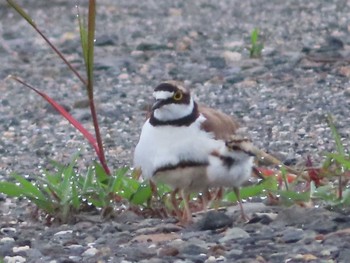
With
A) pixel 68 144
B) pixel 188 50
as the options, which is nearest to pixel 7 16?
pixel 188 50

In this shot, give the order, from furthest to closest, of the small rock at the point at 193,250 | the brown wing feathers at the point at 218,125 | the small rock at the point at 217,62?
the small rock at the point at 217,62 → the brown wing feathers at the point at 218,125 → the small rock at the point at 193,250

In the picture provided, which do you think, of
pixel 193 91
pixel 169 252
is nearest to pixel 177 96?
pixel 169 252

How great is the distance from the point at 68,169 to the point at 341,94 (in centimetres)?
314

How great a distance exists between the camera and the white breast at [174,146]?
4.28m

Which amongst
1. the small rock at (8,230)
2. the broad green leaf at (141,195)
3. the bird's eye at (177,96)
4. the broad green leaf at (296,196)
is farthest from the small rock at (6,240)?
the broad green leaf at (296,196)

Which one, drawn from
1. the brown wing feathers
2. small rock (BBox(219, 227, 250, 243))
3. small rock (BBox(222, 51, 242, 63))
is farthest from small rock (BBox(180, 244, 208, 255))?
small rock (BBox(222, 51, 242, 63))

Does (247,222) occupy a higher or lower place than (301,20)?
lower

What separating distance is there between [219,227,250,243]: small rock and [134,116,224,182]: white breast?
0.29 meters

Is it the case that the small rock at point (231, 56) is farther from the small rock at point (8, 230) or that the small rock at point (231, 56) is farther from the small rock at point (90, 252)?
the small rock at point (90, 252)

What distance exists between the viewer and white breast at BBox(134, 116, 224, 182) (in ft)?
14.0

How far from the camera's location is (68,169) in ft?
15.8

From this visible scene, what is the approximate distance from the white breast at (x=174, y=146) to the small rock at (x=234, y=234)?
0.94 feet

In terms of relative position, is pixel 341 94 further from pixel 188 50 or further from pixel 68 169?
pixel 68 169

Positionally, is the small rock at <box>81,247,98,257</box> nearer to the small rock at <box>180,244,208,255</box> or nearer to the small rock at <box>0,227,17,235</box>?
the small rock at <box>180,244,208,255</box>
